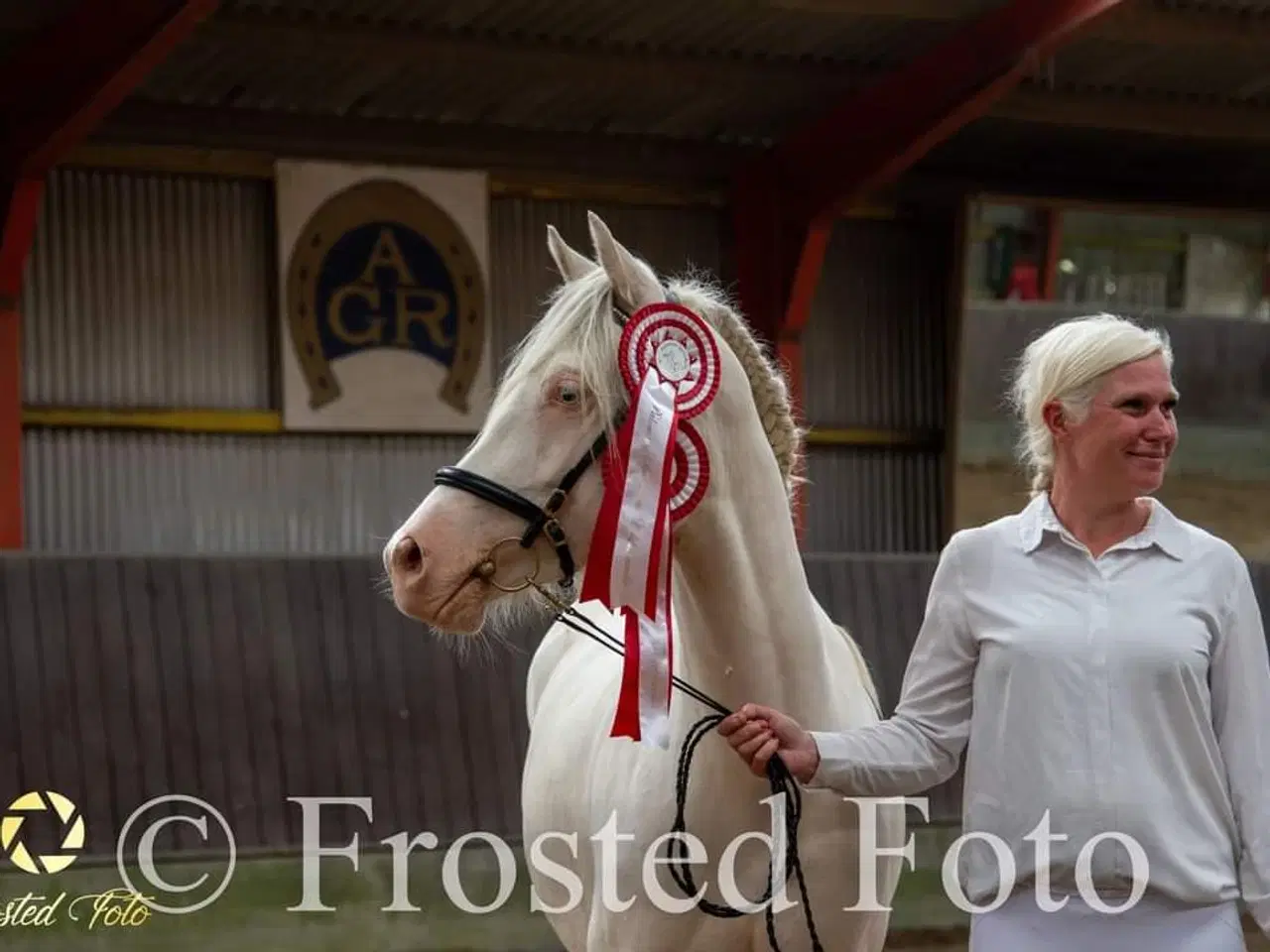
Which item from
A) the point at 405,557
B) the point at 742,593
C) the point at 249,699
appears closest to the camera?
the point at 405,557

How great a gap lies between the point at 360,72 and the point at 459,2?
75cm

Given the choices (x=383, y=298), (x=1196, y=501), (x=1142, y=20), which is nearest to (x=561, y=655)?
(x=383, y=298)

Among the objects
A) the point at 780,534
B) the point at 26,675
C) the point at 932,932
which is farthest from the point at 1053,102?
the point at 780,534

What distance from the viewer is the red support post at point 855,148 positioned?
8906 mm

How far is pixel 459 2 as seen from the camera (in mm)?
8734

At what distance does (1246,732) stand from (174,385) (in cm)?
749

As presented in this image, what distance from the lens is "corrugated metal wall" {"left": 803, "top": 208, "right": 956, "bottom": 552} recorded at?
11.0 metres

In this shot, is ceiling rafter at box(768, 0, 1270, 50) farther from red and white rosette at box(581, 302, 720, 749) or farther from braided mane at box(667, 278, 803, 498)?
red and white rosette at box(581, 302, 720, 749)

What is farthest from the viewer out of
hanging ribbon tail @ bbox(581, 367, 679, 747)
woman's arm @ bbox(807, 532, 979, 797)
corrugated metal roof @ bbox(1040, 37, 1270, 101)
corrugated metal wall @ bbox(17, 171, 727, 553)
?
corrugated metal roof @ bbox(1040, 37, 1270, 101)

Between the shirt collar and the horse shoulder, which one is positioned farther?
the horse shoulder

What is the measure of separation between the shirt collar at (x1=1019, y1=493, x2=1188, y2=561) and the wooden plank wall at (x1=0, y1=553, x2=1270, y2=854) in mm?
3178

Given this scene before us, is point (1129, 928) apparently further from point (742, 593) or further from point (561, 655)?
point (561, 655)

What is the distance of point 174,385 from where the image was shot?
31.1 feet

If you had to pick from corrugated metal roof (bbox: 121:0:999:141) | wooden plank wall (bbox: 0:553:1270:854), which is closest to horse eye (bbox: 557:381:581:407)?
wooden plank wall (bbox: 0:553:1270:854)
